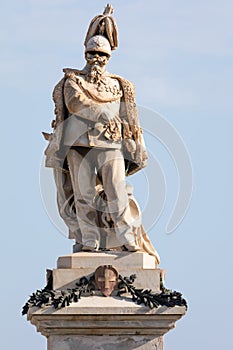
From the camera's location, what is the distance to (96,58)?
20609 millimetres

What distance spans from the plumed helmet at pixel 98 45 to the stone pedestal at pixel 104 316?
135 inches

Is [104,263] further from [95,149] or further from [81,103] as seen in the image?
[81,103]

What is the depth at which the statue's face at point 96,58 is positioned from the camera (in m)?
20.6

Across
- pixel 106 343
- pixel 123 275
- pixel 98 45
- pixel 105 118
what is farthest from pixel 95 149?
pixel 106 343

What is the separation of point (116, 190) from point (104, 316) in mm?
2160

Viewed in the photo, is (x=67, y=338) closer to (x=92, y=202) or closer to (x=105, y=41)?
(x=92, y=202)

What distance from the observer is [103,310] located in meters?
19.4

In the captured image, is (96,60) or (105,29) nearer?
(96,60)

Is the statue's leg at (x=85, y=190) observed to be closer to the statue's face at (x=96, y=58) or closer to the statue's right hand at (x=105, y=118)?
the statue's right hand at (x=105, y=118)

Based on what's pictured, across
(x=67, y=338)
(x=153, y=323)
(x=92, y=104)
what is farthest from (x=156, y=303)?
(x=92, y=104)

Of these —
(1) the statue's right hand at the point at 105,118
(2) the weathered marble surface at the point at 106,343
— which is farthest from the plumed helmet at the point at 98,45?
(2) the weathered marble surface at the point at 106,343

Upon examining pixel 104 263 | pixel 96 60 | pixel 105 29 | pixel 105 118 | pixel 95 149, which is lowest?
pixel 104 263

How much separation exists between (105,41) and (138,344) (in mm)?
5076

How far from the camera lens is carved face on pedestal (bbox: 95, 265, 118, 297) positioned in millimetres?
19641
